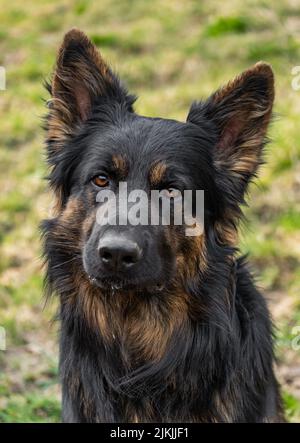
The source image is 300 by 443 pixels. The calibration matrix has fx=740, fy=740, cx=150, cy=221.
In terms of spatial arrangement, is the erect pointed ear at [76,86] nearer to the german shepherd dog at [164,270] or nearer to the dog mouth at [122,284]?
the german shepherd dog at [164,270]

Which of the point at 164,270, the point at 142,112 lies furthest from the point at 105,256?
the point at 142,112

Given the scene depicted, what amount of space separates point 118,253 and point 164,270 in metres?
0.41

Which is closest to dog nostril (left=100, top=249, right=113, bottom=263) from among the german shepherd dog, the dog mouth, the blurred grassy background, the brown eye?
the dog mouth

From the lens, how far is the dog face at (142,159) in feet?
13.5

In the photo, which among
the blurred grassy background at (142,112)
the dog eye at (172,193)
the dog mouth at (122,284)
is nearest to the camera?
the dog mouth at (122,284)

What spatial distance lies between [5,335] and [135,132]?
2.81 meters

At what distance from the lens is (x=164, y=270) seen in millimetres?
4137

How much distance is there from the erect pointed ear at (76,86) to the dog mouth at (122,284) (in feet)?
3.25

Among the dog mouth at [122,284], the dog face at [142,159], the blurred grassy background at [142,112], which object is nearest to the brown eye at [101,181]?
the dog face at [142,159]

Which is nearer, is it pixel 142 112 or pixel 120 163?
pixel 120 163

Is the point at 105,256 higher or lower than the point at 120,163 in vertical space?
lower

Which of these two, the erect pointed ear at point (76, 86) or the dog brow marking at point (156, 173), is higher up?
the erect pointed ear at point (76, 86)

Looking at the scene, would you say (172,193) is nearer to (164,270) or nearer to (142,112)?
(164,270)
